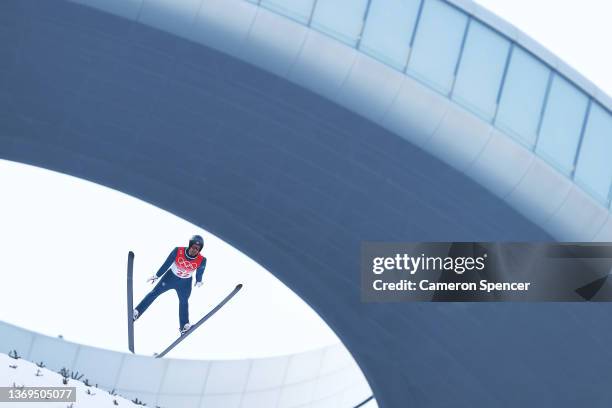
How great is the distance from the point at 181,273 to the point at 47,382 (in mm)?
7029

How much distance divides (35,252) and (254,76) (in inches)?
924

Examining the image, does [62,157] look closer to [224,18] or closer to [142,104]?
[142,104]

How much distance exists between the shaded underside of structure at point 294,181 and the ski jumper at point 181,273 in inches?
72.9

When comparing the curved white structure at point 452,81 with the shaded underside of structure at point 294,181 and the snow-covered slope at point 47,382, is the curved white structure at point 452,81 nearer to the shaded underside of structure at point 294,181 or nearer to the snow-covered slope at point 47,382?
the shaded underside of structure at point 294,181

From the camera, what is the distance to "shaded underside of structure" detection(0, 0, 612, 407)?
21.6m

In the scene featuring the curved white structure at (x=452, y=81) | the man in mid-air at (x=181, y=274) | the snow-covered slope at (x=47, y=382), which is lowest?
the snow-covered slope at (x=47, y=382)

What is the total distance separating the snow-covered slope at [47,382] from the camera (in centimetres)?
1725

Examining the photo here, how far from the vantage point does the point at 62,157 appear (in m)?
25.2

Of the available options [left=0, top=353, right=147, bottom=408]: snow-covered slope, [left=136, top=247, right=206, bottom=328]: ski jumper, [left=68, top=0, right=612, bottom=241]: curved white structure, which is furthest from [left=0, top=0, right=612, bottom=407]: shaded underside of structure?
[left=0, top=353, right=147, bottom=408]: snow-covered slope

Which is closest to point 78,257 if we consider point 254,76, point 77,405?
point 254,76

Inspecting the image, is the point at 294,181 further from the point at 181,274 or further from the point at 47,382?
the point at 47,382

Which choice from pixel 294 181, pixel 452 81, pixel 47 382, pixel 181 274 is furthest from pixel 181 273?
pixel 452 81

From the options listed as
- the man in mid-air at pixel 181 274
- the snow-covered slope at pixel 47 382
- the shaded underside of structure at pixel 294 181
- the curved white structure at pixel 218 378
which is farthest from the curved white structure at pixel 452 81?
the curved white structure at pixel 218 378

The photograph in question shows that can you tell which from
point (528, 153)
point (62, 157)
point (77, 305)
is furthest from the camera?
point (77, 305)
